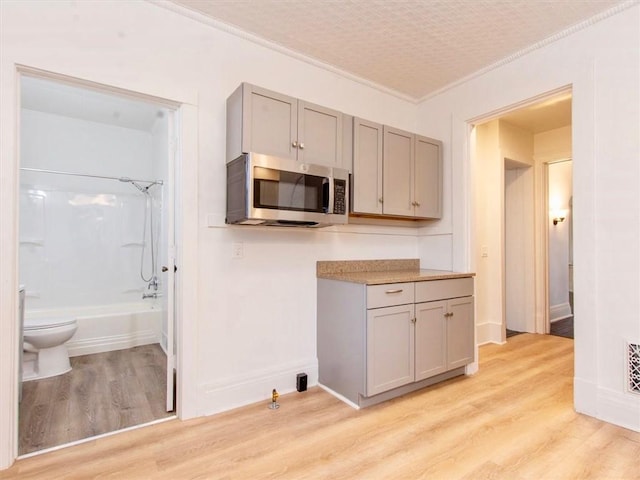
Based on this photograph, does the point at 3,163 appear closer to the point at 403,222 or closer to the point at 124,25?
the point at 124,25

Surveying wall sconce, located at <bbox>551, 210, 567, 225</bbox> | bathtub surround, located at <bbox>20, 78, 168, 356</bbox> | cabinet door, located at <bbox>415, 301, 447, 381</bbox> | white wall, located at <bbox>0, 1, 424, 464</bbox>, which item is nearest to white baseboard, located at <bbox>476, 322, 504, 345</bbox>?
cabinet door, located at <bbox>415, 301, 447, 381</bbox>

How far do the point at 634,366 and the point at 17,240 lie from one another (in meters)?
3.58

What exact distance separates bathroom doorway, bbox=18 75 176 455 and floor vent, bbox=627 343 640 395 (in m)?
3.26

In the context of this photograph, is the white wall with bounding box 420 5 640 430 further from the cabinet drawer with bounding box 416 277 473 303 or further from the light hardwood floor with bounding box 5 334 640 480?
the cabinet drawer with bounding box 416 277 473 303

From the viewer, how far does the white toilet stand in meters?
2.91

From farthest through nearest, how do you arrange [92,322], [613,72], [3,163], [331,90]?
[92,322] < [331,90] < [613,72] < [3,163]

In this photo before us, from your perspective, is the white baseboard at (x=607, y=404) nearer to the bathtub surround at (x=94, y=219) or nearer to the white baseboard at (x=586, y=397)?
the white baseboard at (x=586, y=397)

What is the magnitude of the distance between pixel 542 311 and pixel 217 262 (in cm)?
411

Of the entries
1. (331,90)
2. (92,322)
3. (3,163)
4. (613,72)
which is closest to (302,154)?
(331,90)

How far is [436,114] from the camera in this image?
335 cm

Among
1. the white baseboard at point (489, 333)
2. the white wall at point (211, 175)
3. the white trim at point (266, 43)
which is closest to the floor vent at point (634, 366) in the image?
the white baseboard at point (489, 333)

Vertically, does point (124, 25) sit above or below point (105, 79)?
above

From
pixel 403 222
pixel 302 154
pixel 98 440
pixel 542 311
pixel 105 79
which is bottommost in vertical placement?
pixel 98 440

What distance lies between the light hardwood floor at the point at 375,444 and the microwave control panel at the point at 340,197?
1356 mm
